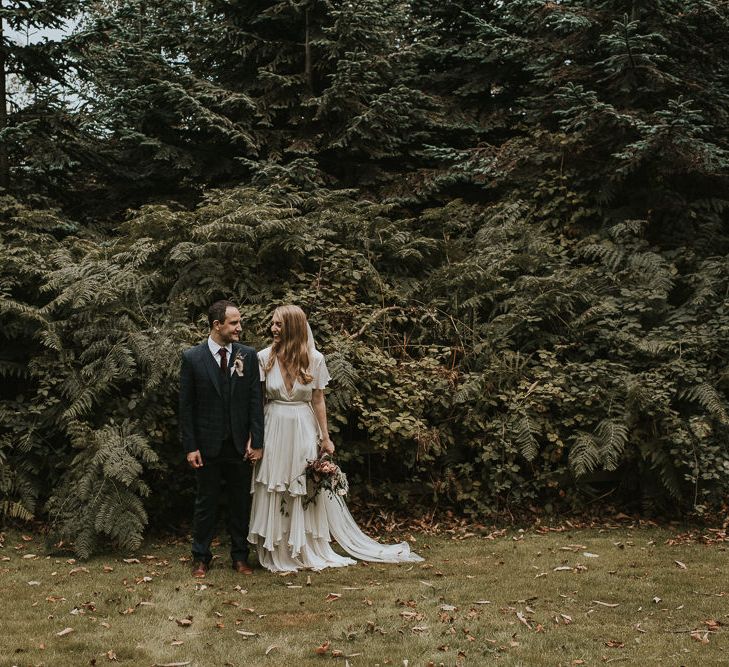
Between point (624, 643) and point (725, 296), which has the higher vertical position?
point (725, 296)

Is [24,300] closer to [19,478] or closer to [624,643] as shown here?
[19,478]

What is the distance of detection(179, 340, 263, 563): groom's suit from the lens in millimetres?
6430

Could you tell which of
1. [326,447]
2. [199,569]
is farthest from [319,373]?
[199,569]

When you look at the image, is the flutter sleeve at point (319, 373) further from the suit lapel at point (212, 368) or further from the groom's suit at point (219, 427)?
the suit lapel at point (212, 368)

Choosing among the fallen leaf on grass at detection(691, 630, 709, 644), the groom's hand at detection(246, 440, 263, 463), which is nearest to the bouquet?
the groom's hand at detection(246, 440, 263, 463)

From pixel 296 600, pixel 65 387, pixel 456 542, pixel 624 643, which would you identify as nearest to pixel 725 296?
pixel 456 542

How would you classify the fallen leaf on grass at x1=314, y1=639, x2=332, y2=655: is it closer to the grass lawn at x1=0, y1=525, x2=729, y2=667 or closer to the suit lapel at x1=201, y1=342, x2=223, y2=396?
the grass lawn at x1=0, y1=525, x2=729, y2=667

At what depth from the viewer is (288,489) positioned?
22.0 ft

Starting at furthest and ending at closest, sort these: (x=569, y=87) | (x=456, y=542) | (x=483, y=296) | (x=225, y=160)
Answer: (x=225, y=160) → (x=569, y=87) → (x=483, y=296) → (x=456, y=542)

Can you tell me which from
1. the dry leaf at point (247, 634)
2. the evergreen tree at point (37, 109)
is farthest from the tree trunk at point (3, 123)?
the dry leaf at point (247, 634)

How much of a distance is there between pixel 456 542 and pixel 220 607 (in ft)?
9.22

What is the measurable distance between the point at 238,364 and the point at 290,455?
3.09 ft

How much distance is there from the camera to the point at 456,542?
25.1ft

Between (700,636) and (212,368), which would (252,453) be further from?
(700,636)
